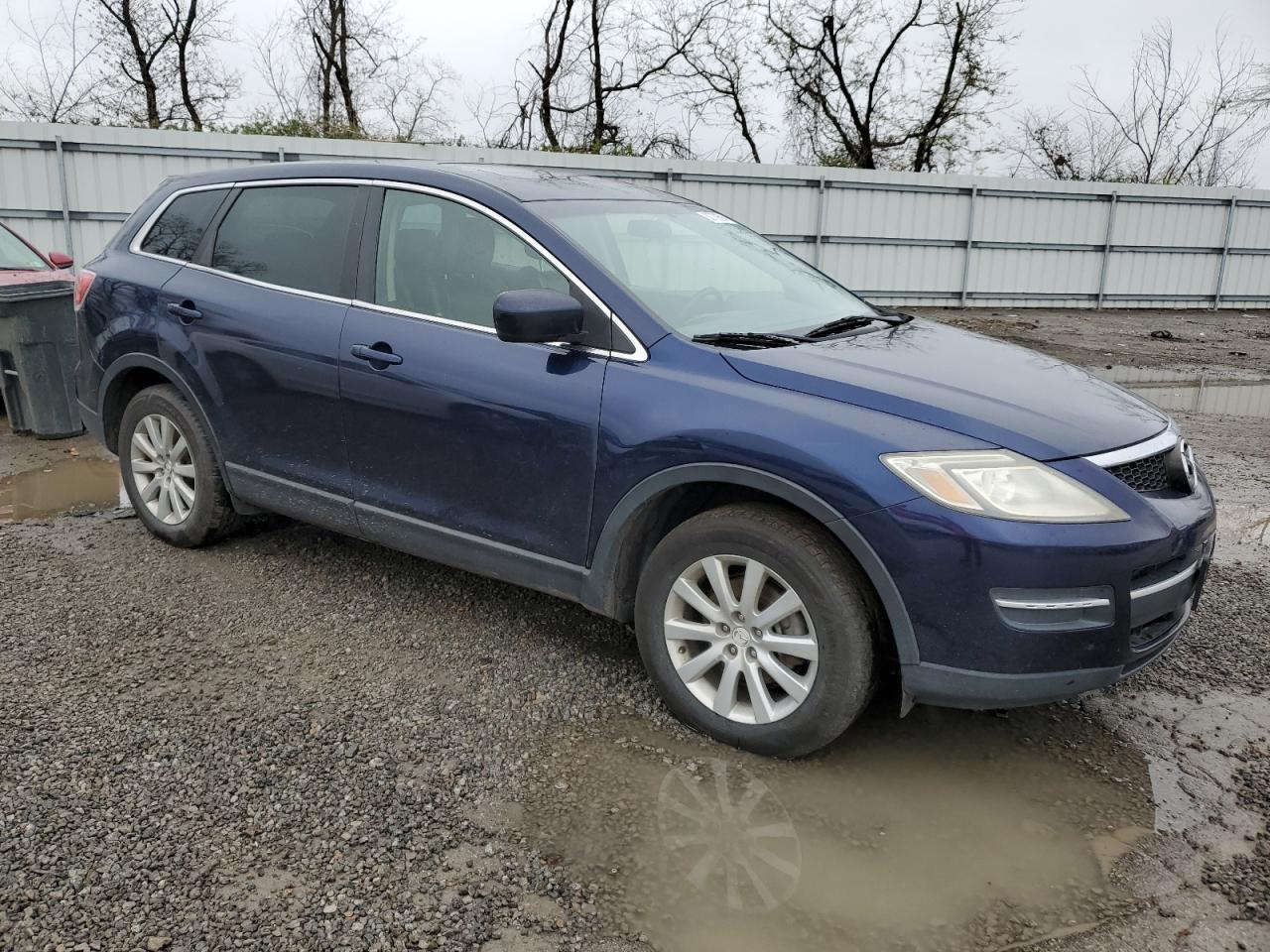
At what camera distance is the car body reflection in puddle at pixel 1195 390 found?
955 centimetres

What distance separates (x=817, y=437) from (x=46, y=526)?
14.0ft

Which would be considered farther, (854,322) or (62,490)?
(62,490)

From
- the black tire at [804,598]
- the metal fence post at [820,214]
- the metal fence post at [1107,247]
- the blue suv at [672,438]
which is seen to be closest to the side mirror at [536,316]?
the blue suv at [672,438]

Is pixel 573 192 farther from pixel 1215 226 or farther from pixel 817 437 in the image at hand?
pixel 1215 226

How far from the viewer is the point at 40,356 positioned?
7016 millimetres

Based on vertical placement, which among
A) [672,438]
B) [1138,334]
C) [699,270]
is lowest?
[1138,334]

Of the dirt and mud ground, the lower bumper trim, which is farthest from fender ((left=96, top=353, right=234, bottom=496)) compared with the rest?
the lower bumper trim

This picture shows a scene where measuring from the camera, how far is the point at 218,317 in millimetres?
4348

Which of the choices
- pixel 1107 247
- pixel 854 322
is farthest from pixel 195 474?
pixel 1107 247

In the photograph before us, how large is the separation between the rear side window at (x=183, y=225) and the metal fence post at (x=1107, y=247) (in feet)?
60.3

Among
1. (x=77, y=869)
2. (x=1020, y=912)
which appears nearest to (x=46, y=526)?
(x=77, y=869)

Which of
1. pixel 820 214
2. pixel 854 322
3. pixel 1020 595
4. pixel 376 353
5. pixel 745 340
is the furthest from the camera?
pixel 820 214

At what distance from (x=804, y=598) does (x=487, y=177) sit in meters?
2.05

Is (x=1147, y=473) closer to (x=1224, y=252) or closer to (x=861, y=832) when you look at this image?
(x=861, y=832)
